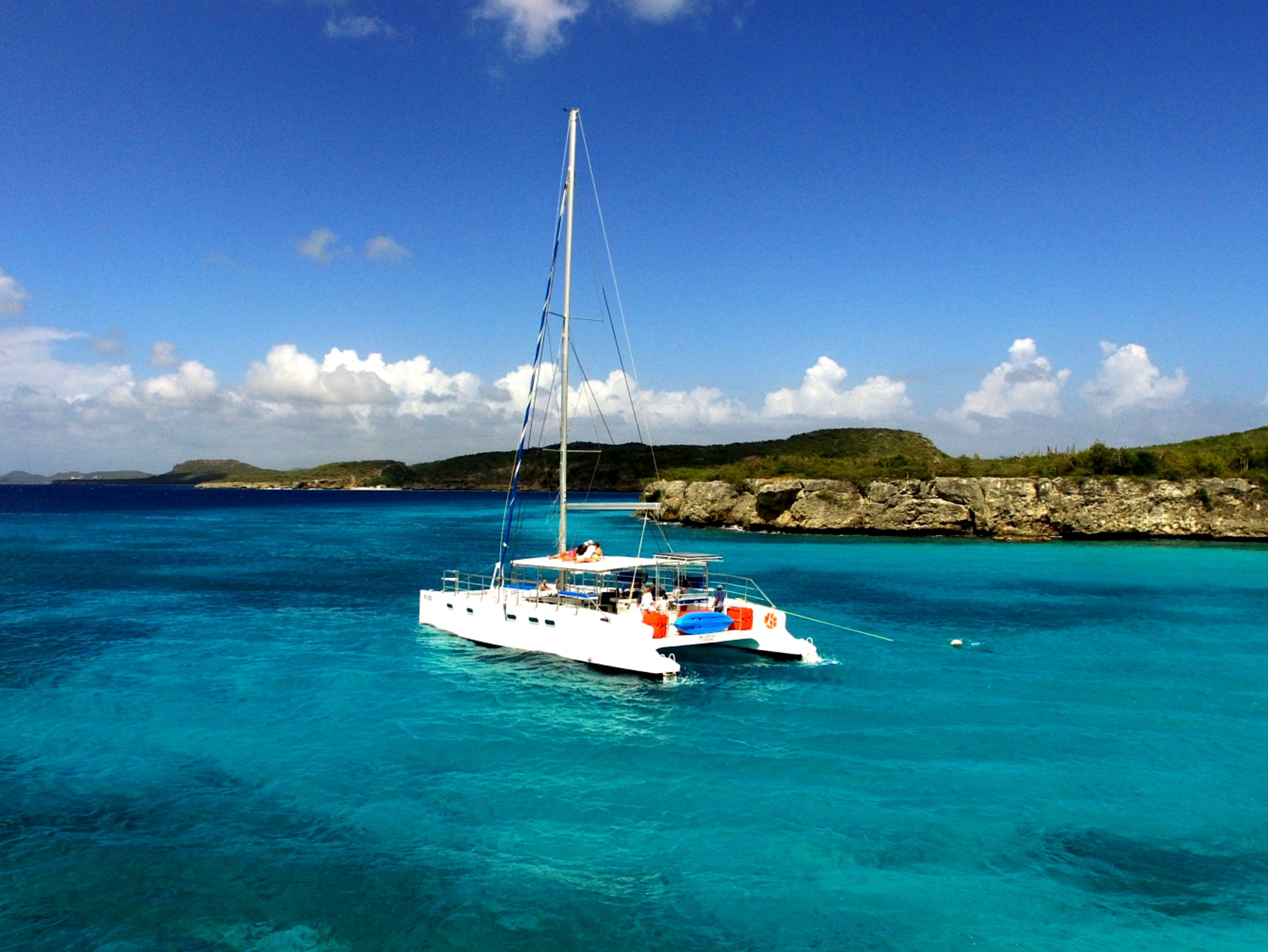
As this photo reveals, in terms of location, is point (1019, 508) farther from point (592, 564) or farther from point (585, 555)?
point (592, 564)

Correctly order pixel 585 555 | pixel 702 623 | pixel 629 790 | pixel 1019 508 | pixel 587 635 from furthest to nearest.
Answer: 1. pixel 1019 508
2. pixel 585 555
3. pixel 587 635
4. pixel 702 623
5. pixel 629 790

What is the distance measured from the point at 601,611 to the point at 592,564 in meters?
1.49

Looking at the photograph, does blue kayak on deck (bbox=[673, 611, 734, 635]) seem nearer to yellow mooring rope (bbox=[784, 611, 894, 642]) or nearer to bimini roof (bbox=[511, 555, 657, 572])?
bimini roof (bbox=[511, 555, 657, 572])

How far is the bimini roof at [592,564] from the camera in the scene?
20859mm

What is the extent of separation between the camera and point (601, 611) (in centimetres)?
2078

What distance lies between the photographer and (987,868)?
10.0 m

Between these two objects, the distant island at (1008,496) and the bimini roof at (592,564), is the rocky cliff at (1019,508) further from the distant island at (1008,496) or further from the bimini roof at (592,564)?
the bimini roof at (592,564)

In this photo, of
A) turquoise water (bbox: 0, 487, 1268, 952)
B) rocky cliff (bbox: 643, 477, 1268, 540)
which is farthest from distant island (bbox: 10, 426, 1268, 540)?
turquoise water (bbox: 0, 487, 1268, 952)

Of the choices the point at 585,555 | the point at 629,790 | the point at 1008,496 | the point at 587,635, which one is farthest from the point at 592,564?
the point at 1008,496

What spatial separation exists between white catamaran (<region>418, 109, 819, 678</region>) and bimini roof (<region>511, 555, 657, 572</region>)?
0.04 metres

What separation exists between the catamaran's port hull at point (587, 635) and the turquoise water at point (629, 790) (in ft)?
1.85

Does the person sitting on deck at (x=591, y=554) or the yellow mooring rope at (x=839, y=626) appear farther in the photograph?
the yellow mooring rope at (x=839, y=626)

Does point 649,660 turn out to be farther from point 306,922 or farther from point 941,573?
point 941,573

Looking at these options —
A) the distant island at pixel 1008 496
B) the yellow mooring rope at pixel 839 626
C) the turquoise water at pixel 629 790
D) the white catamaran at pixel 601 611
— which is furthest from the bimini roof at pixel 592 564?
the distant island at pixel 1008 496
